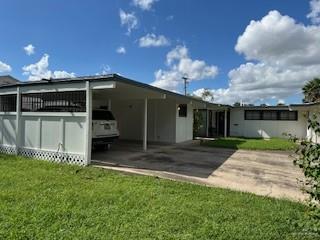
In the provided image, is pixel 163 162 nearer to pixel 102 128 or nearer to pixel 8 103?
pixel 102 128

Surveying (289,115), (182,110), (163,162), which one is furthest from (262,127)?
(163,162)

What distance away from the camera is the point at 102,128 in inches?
Result: 470

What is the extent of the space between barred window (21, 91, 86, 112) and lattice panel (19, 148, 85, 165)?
1.50 meters

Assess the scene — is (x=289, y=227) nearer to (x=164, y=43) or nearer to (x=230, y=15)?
(x=230, y=15)

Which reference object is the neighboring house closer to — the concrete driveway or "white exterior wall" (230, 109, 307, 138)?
"white exterior wall" (230, 109, 307, 138)

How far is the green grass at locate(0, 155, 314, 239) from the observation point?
13.8ft

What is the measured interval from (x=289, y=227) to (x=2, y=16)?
568 inches

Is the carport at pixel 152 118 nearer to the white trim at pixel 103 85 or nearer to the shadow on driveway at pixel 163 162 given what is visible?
the shadow on driveway at pixel 163 162

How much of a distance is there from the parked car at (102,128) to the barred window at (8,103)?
3.13 meters

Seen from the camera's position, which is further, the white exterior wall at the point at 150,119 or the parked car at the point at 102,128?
the white exterior wall at the point at 150,119

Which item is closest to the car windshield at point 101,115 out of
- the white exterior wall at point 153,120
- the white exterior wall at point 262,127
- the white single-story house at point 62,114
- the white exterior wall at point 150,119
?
the white single-story house at point 62,114

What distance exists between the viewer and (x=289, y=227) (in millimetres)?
4512

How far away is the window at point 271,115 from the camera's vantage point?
82.1 feet

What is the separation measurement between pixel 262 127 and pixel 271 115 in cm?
132
